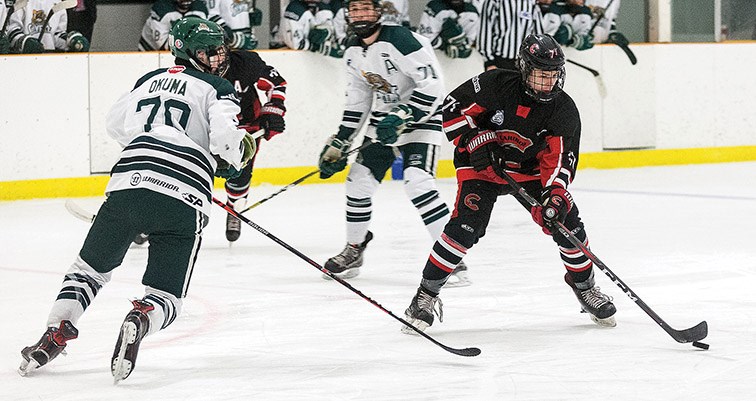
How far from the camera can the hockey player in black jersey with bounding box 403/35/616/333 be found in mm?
3670

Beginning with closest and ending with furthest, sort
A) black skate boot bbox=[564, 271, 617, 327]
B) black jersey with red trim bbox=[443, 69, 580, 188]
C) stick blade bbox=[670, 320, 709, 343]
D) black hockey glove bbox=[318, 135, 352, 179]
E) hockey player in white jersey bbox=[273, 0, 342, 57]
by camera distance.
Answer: stick blade bbox=[670, 320, 709, 343] < black jersey with red trim bbox=[443, 69, 580, 188] < black skate boot bbox=[564, 271, 617, 327] < black hockey glove bbox=[318, 135, 352, 179] < hockey player in white jersey bbox=[273, 0, 342, 57]

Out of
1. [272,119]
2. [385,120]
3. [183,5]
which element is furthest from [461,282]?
[183,5]

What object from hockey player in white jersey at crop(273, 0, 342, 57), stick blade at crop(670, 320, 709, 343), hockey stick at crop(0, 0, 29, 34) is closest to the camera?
stick blade at crop(670, 320, 709, 343)

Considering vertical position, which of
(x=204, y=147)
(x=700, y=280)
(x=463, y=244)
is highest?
(x=204, y=147)

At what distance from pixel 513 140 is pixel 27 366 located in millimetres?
1567

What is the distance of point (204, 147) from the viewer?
328 centimetres

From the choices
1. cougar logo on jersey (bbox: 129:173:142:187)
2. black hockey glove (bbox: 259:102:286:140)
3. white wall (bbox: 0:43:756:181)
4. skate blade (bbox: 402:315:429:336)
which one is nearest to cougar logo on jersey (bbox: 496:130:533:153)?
skate blade (bbox: 402:315:429:336)

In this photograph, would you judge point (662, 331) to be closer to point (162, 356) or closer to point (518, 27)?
point (162, 356)

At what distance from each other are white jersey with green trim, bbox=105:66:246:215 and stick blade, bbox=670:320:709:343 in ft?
4.33

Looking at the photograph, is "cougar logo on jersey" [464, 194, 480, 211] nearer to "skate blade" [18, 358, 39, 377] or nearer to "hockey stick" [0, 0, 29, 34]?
"skate blade" [18, 358, 39, 377]

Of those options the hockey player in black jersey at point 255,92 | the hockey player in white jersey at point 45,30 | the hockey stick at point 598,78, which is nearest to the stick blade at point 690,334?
the hockey player in black jersey at point 255,92

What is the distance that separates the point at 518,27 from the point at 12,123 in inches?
139

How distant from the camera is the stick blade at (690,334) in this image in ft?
11.4

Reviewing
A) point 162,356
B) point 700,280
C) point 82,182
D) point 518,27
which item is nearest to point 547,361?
point 162,356
